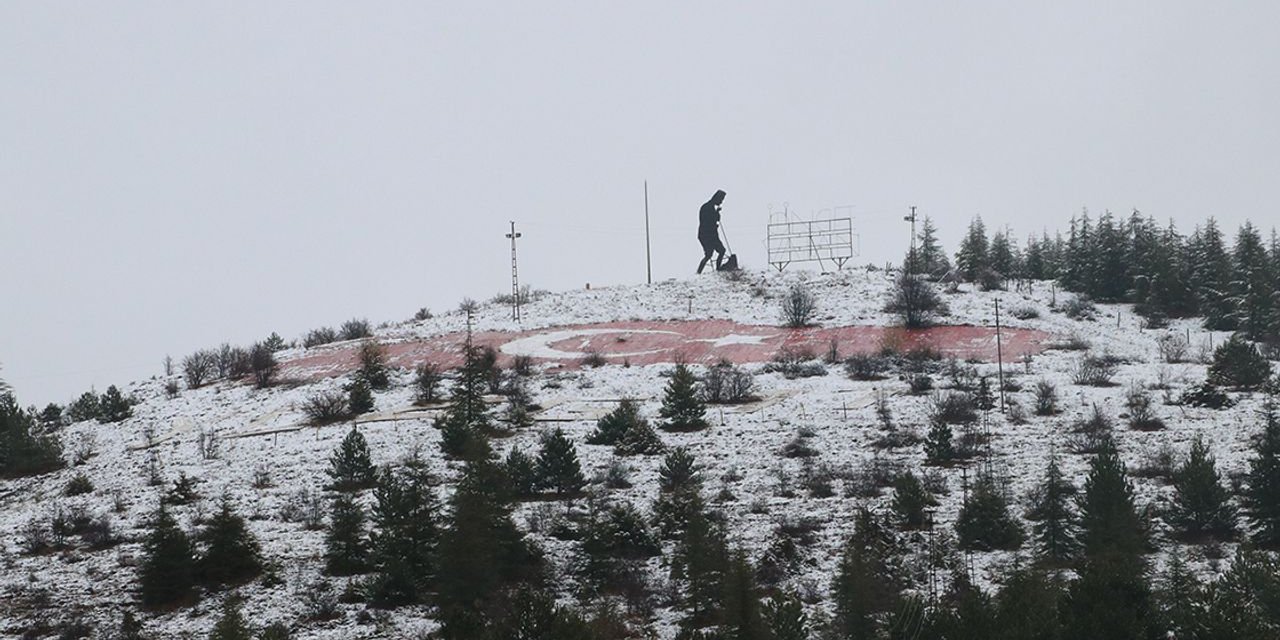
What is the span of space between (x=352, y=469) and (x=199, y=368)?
2226 centimetres

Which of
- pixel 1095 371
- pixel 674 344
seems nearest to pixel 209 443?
pixel 674 344

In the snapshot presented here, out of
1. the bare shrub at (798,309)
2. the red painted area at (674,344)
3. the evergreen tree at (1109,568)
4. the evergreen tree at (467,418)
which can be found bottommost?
the evergreen tree at (1109,568)

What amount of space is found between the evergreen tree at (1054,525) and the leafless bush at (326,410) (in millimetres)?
22510

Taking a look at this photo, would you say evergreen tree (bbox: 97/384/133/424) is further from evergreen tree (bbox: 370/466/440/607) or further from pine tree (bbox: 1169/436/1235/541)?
pine tree (bbox: 1169/436/1235/541)

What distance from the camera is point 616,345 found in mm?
50000

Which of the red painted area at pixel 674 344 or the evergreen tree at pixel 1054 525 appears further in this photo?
the red painted area at pixel 674 344

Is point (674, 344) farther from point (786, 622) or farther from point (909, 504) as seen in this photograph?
point (786, 622)

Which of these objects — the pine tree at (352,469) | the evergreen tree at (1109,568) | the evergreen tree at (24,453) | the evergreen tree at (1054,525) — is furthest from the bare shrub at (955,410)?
the evergreen tree at (24,453)

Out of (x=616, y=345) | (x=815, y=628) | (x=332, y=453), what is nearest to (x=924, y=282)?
(x=616, y=345)

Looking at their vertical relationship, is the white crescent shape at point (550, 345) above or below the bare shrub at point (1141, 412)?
above

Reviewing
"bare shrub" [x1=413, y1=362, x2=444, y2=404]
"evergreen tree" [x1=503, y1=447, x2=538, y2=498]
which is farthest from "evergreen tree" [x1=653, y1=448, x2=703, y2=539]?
"bare shrub" [x1=413, y1=362, x2=444, y2=404]

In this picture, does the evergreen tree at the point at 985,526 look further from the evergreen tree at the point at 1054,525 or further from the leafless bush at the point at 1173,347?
the leafless bush at the point at 1173,347

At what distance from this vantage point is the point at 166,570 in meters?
25.1

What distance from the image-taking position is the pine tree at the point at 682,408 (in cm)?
3669
